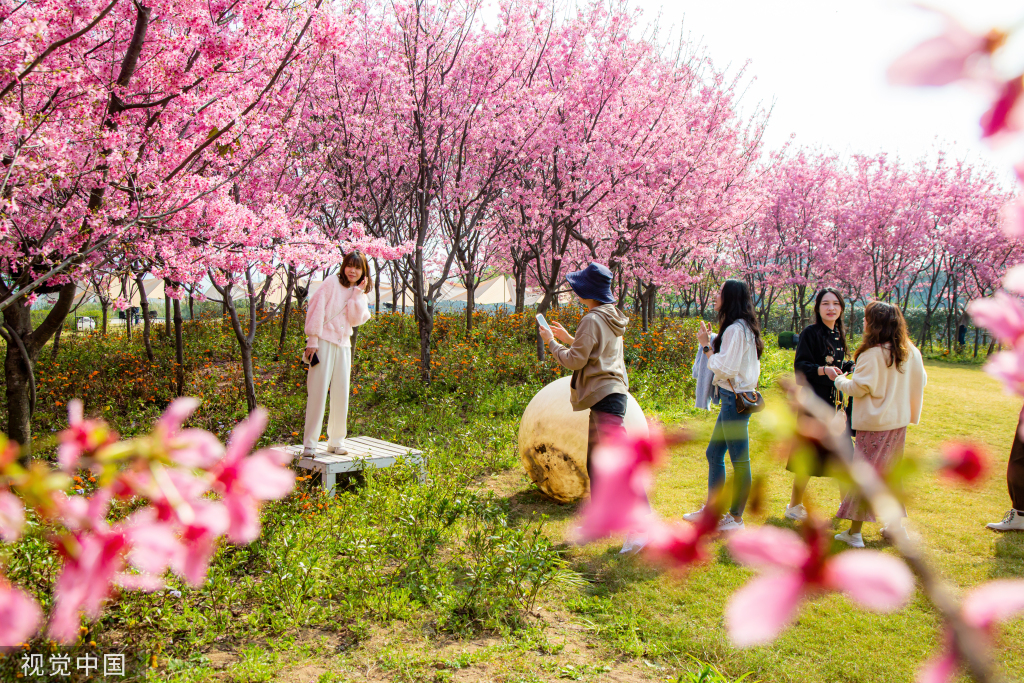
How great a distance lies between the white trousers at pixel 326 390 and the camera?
553 centimetres

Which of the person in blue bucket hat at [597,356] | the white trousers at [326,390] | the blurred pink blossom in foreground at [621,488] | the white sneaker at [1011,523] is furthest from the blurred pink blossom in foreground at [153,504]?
the white sneaker at [1011,523]

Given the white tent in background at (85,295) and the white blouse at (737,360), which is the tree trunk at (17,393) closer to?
the white tent in background at (85,295)

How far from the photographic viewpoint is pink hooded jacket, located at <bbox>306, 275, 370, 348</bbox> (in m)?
5.45

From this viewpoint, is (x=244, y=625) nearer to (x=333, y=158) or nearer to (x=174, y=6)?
(x=174, y=6)

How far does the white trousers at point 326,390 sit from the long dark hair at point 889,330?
160 inches

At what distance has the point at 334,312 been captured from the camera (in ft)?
18.1

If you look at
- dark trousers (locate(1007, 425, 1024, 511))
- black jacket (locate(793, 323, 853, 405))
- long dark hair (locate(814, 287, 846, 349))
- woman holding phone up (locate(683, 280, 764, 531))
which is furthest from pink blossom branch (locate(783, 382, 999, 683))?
dark trousers (locate(1007, 425, 1024, 511))

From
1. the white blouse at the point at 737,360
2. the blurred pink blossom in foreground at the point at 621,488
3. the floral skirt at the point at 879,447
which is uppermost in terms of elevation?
the blurred pink blossom in foreground at the point at 621,488

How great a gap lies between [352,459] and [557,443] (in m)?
1.76

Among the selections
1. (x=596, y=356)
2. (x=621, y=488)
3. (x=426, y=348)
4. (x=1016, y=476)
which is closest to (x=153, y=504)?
(x=621, y=488)

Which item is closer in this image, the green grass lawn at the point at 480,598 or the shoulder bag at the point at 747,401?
the green grass lawn at the point at 480,598

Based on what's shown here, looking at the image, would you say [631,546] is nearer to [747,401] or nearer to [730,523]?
[730,523]

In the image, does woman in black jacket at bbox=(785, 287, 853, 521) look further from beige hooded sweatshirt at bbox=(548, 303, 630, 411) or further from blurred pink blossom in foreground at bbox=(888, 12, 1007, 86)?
blurred pink blossom in foreground at bbox=(888, 12, 1007, 86)

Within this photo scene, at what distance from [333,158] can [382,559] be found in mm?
7369
